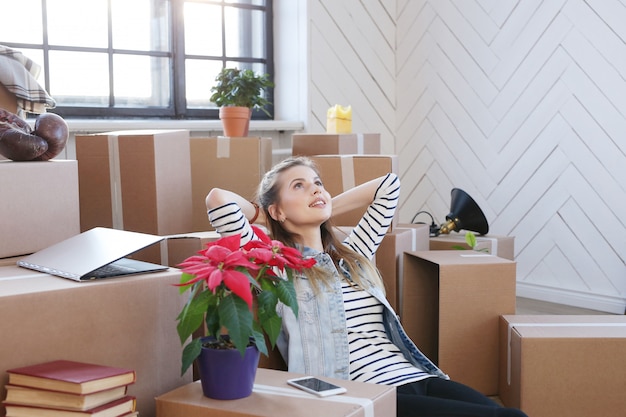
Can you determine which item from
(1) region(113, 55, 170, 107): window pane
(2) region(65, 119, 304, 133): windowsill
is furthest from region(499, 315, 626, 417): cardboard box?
(1) region(113, 55, 170, 107): window pane

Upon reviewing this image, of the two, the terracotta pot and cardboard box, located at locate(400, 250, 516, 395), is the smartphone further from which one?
the terracotta pot

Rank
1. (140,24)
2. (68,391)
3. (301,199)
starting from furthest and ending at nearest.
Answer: (140,24)
(301,199)
(68,391)

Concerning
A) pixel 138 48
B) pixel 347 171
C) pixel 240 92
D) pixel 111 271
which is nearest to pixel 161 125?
pixel 138 48

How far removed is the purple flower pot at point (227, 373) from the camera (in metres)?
1.36

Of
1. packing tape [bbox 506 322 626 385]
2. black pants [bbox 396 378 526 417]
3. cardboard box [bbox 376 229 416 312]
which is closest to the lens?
black pants [bbox 396 378 526 417]

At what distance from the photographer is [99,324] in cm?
143

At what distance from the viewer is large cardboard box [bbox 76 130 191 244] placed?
7.24ft

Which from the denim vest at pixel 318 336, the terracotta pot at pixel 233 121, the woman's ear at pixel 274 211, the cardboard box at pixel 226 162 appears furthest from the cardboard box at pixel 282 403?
the terracotta pot at pixel 233 121

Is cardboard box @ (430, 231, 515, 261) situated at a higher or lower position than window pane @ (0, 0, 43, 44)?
lower

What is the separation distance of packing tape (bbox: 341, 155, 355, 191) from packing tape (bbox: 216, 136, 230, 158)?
415mm

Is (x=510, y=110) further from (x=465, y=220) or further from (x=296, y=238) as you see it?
(x=296, y=238)

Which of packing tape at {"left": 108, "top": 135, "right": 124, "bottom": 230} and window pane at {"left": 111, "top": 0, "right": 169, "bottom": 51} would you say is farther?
window pane at {"left": 111, "top": 0, "right": 169, "bottom": 51}

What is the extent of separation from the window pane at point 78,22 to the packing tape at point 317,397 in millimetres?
2444

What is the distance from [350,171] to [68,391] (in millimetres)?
1480
